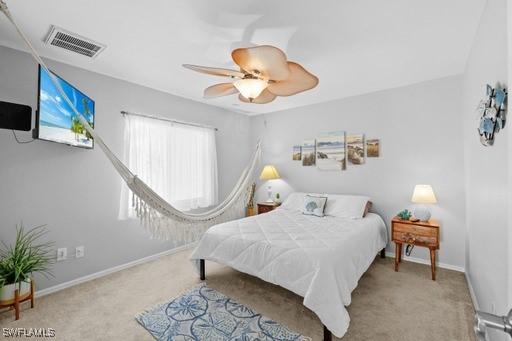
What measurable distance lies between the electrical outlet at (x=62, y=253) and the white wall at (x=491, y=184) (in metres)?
3.28

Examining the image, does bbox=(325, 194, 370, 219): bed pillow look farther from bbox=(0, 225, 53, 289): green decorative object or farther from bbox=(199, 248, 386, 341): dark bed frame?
bbox=(0, 225, 53, 289): green decorative object

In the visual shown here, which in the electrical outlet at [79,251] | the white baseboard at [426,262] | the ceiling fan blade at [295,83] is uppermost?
the ceiling fan blade at [295,83]

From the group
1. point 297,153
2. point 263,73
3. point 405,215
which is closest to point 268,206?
point 297,153

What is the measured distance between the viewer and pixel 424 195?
2.64 m

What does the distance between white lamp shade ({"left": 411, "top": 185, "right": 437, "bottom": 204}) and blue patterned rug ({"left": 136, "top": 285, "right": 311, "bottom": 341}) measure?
6.51ft

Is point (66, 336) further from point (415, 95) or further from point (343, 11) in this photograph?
point (415, 95)

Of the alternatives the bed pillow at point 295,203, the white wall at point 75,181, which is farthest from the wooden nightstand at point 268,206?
the white wall at point 75,181

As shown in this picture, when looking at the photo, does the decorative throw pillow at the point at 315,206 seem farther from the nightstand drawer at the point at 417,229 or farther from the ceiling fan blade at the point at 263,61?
the ceiling fan blade at the point at 263,61

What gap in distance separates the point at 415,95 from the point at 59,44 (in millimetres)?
3815

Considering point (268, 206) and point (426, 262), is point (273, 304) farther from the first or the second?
point (426, 262)

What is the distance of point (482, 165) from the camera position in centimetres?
168

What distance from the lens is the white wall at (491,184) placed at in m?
1.16

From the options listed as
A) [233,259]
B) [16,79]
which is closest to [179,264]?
[233,259]

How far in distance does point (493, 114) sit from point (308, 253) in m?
1.38
